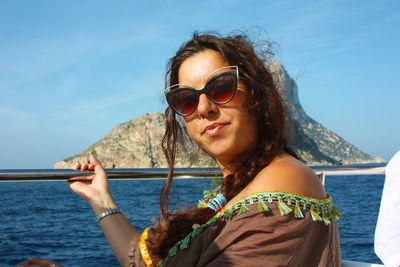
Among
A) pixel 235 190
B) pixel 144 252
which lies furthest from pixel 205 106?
pixel 144 252

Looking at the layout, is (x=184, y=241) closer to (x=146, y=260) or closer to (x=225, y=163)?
(x=146, y=260)

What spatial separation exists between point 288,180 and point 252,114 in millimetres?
362

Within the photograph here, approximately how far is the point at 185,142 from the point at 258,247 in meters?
0.98

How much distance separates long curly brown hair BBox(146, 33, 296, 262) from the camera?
1271 millimetres

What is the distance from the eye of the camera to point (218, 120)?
135cm

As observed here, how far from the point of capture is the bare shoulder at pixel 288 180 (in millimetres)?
1078

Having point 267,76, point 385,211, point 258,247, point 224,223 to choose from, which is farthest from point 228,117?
point 385,211

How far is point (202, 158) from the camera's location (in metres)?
2.17

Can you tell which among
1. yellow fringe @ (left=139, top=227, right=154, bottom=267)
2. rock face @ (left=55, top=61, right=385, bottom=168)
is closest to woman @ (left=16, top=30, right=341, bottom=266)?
yellow fringe @ (left=139, top=227, right=154, bottom=267)

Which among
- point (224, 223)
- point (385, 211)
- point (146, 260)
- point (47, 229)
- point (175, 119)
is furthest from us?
point (47, 229)

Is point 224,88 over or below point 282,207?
over

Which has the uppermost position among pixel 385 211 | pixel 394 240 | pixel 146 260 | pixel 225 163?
pixel 225 163

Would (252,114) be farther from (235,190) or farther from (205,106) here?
(235,190)

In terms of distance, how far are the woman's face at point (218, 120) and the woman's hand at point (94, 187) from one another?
1.53ft
